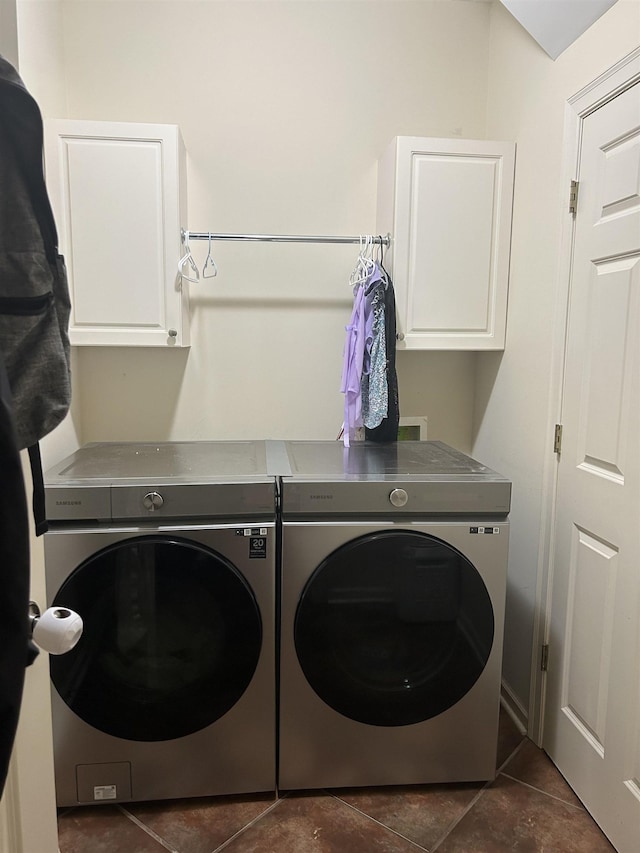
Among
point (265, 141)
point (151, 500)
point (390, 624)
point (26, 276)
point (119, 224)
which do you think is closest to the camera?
point (26, 276)

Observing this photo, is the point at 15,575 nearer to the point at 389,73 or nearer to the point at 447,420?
the point at 447,420

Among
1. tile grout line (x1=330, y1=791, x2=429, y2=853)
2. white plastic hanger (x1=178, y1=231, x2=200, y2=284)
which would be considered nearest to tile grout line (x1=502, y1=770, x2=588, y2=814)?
tile grout line (x1=330, y1=791, x2=429, y2=853)

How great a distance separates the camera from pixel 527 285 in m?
1.94

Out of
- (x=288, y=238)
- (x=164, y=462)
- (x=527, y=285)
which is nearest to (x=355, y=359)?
(x=288, y=238)

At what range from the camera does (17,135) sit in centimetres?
66

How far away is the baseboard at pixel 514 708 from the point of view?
6.34 feet

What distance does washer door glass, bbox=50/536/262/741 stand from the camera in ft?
4.93

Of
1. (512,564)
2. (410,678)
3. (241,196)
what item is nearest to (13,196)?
(410,678)

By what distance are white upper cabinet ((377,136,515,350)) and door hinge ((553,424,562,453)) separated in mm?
467

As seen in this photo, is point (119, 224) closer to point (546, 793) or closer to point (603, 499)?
point (603, 499)

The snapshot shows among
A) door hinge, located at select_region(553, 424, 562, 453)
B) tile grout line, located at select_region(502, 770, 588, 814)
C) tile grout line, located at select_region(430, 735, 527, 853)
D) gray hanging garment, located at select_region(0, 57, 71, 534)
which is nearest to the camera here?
gray hanging garment, located at select_region(0, 57, 71, 534)

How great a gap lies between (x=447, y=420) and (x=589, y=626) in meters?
1.04

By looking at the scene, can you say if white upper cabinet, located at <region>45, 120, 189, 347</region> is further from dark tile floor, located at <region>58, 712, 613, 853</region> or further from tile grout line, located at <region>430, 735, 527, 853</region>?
tile grout line, located at <region>430, 735, 527, 853</region>

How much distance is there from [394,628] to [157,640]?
2.16 ft
